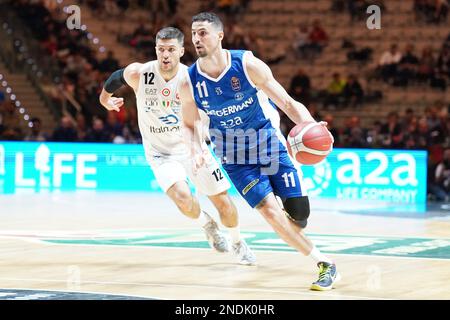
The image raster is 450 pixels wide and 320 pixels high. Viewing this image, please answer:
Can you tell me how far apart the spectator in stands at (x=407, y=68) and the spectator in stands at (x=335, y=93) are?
3.88 feet

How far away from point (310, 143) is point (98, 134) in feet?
40.0

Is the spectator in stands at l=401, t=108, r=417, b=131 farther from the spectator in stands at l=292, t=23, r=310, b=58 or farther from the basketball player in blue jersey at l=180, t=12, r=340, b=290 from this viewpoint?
the basketball player in blue jersey at l=180, t=12, r=340, b=290

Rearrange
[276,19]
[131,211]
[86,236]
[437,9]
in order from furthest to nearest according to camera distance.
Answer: [276,19] → [437,9] → [131,211] → [86,236]

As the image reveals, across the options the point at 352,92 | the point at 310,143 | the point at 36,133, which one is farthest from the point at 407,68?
the point at 310,143

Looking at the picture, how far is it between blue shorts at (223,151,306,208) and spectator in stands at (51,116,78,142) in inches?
449

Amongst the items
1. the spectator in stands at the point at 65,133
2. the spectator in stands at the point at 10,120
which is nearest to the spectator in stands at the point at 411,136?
the spectator in stands at the point at 65,133

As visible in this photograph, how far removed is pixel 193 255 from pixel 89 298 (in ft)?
9.46

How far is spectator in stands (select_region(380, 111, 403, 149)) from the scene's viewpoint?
57.9 ft

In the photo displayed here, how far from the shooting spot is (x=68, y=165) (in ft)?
60.2

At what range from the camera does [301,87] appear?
20234 mm

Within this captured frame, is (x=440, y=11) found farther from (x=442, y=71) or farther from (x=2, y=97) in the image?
(x=2, y=97)

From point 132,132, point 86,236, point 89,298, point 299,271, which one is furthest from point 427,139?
point 89,298
